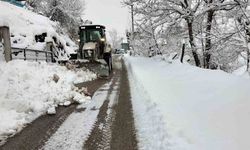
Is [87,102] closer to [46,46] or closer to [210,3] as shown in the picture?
[210,3]

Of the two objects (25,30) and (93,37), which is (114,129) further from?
(25,30)

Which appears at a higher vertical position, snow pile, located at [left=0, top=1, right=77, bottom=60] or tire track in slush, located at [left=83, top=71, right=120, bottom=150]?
snow pile, located at [left=0, top=1, right=77, bottom=60]

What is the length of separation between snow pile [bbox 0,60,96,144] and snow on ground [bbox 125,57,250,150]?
2477mm

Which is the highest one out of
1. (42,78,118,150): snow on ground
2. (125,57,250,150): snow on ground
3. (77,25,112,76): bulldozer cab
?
(77,25,112,76): bulldozer cab

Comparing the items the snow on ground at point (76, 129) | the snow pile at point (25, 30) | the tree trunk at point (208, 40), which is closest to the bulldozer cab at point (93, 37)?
the snow pile at point (25, 30)

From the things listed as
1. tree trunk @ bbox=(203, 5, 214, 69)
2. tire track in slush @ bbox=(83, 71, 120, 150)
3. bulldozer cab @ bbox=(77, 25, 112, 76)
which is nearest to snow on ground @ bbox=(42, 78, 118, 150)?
tire track in slush @ bbox=(83, 71, 120, 150)

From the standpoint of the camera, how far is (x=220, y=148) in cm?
499

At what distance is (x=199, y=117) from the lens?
265 inches

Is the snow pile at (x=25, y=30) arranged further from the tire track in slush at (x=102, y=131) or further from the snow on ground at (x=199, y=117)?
the snow on ground at (x=199, y=117)

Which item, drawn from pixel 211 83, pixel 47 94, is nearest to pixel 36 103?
pixel 47 94

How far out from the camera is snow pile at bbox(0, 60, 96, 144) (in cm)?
820

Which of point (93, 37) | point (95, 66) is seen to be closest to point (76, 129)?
point (95, 66)

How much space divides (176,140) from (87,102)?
554cm

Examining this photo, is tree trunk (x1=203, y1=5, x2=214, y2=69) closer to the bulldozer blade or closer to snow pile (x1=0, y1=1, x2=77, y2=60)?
the bulldozer blade
